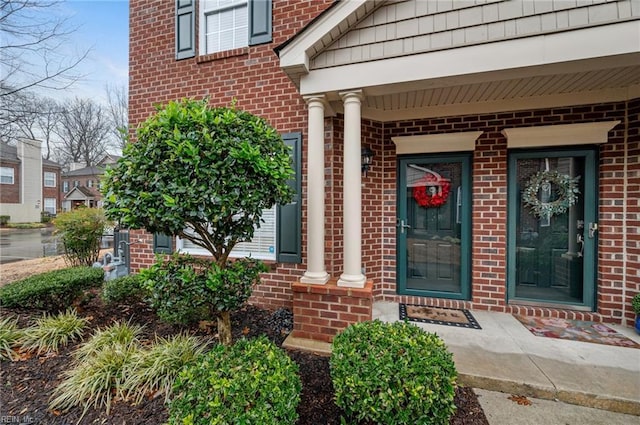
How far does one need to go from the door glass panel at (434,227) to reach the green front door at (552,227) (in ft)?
2.14

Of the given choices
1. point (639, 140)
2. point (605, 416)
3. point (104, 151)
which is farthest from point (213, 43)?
point (104, 151)

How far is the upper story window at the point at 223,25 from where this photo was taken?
4004mm

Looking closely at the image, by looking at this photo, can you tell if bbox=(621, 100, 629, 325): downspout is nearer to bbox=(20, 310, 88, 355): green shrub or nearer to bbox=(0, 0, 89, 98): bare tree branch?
bbox=(20, 310, 88, 355): green shrub

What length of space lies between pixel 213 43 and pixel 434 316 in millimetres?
5062

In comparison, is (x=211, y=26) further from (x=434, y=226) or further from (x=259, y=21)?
(x=434, y=226)

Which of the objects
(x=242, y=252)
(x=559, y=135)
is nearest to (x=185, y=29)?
(x=242, y=252)

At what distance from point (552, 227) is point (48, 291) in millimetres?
6350

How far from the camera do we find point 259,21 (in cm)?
378

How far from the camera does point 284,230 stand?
3.63 meters

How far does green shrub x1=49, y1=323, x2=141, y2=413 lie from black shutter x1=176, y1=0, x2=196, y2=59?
400cm

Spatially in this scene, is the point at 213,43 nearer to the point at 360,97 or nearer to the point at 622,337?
the point at 360,97

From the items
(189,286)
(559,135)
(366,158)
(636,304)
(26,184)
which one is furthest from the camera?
(26,184)

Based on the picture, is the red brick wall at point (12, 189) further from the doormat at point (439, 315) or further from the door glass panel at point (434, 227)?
the doormat at point (439, 315)

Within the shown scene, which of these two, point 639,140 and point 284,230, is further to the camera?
point 284,230
